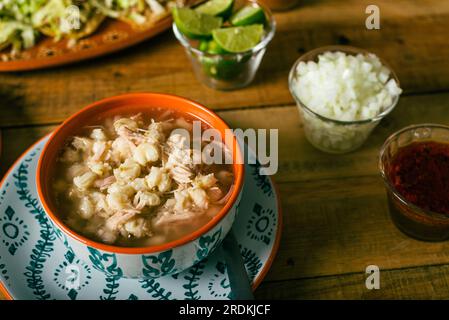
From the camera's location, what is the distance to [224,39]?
1.90 meters

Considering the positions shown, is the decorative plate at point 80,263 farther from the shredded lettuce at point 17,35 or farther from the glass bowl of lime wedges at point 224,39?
the shredded lettuce at point 17,35

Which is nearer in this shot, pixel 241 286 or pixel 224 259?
pixel 241 286

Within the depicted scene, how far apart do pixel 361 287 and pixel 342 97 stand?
61 cm

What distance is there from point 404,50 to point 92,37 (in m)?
1.23

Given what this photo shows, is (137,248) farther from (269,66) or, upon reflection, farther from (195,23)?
(269,66)

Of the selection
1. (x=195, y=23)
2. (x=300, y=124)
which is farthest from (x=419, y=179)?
(x=195, y=23)

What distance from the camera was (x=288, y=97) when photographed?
78.6 inches

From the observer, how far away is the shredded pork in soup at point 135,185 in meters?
1.28

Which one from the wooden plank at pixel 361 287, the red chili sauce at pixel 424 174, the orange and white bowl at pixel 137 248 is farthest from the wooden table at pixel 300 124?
the orange and white bowl at pixel 137 248

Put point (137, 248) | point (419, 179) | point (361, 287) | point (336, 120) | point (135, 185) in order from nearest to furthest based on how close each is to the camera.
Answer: point (137, 248) → point (135, 185) → point (361, 287) → point (419, 179) → point (336, 120)

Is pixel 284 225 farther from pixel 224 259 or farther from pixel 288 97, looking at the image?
pixel 288 97

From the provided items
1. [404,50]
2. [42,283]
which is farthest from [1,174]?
[404,50]

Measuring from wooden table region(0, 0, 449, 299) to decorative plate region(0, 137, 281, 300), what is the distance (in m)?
0.13
